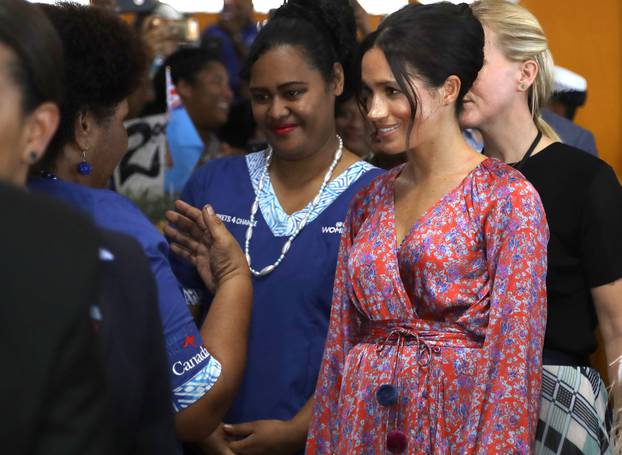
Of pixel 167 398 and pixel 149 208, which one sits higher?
pixel 167 398

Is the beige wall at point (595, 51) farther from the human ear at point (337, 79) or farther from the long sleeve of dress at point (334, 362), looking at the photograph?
the long sleeve of dress at point (334, 362)

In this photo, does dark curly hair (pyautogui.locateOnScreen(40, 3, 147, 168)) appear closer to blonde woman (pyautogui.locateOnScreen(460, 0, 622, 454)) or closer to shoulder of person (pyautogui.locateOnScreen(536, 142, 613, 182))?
blonde woman (pyautogui.locateOnScreen(460, 0, 622, 454))

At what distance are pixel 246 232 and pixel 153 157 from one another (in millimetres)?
2455

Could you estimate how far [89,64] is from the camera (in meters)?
2.39

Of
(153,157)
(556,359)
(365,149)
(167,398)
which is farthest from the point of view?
(153,157)

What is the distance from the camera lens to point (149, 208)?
196 inches

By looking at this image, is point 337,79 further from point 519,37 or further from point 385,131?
point 385,131

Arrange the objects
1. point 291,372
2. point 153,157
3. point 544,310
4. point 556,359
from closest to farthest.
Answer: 1. point 544,310
2. point 556,359
3. point 291,372
4. point 153,157

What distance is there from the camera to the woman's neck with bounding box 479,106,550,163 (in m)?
3.04

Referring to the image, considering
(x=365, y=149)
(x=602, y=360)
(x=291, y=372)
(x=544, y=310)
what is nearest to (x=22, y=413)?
(x=544, y=310)

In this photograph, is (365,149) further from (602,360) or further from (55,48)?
(55,48)

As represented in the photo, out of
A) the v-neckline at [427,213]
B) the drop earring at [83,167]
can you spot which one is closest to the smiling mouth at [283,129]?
the v-neckline at [427,213]

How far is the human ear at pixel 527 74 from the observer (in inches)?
121

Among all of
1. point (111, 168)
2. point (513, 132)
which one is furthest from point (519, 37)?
point (111, 168)
